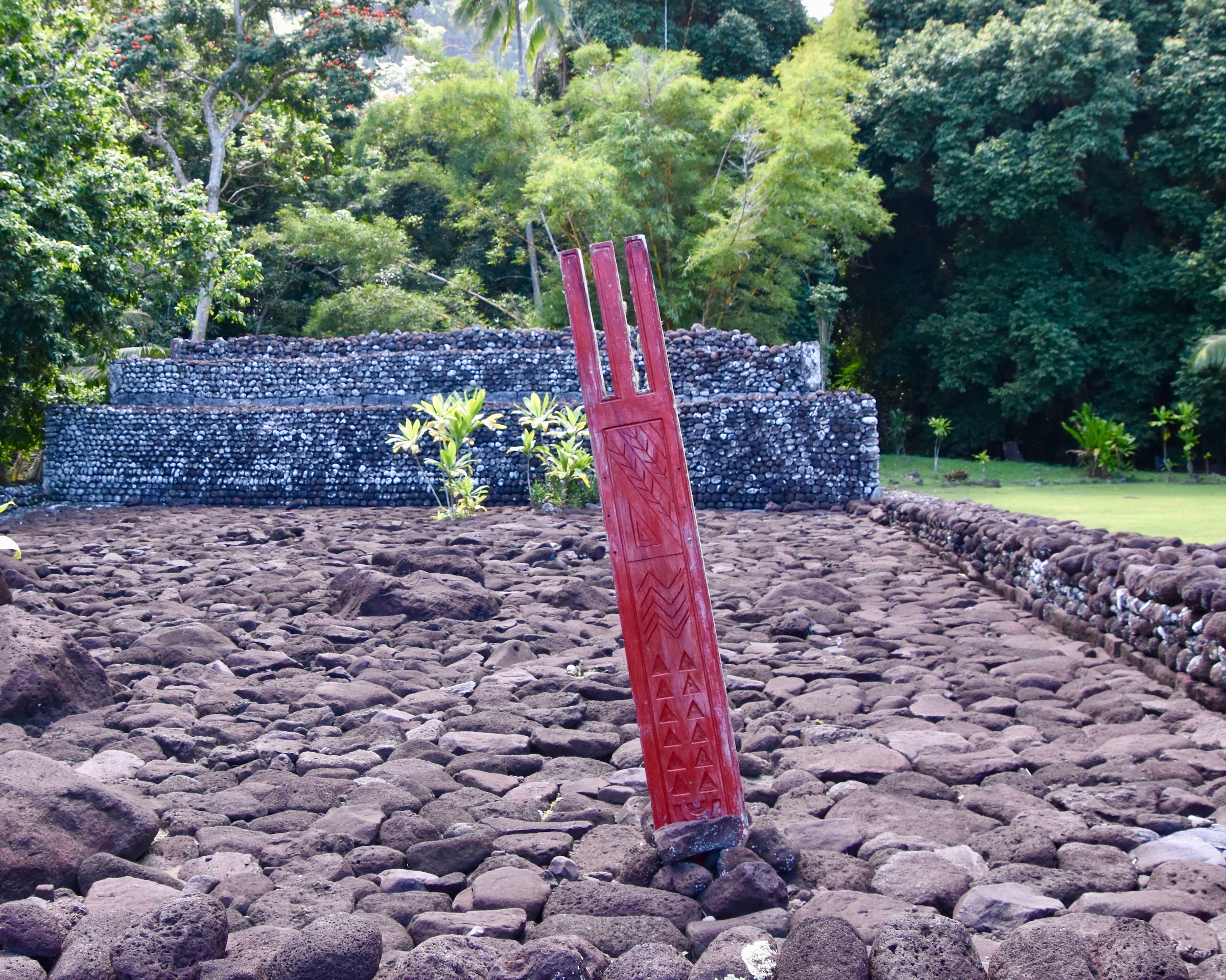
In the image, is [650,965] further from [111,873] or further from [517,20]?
[517,20]

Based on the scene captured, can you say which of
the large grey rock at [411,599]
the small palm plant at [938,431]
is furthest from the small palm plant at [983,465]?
the large grey rock at [411,599]

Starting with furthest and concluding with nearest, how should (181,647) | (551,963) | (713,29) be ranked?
1. (713,29)
2. (181,647)
3. (551,963)

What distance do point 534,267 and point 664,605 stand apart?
23.7 m

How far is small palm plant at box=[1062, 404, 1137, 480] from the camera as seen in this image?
1959 centimetres

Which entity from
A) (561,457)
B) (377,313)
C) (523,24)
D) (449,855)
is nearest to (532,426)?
(561,457)

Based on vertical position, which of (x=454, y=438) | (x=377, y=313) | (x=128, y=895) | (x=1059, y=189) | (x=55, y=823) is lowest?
(x=128, y=895)

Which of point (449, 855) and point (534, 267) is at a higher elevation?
point (534, 267)

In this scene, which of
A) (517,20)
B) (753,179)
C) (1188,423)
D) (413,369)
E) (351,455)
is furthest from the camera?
(517,20)

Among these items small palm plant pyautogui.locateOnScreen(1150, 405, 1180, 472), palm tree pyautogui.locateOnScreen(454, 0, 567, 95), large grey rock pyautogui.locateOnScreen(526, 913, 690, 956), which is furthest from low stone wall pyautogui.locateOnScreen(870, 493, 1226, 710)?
palm tree pyautogui.locateOnScreen(454, 0, 567, 95)

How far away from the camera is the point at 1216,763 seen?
4.04 meters

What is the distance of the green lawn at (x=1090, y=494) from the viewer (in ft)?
35.2

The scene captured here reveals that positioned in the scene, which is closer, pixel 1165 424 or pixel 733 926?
pixel 733 926

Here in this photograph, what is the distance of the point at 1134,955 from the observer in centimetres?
239

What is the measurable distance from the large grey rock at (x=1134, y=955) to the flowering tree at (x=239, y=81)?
23.2 metres
